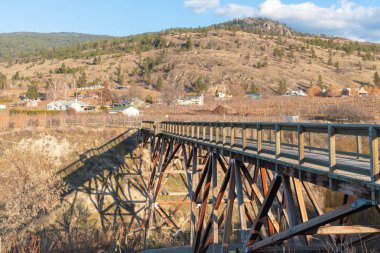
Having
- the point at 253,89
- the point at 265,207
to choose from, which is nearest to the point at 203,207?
the point at 265,207

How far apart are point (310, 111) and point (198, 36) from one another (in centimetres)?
12888

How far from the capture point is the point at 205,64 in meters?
137

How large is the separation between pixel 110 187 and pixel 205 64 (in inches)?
4388

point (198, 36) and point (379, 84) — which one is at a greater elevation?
point (198, 36)

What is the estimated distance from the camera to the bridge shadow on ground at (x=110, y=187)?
27609 mm

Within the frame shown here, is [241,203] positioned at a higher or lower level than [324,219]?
lower

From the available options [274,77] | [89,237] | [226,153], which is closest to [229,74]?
[274,77]

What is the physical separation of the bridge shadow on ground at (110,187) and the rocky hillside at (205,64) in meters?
72.2

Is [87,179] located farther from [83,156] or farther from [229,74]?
[229,74]

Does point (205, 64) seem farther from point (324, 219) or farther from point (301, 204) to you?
point (324, 219)

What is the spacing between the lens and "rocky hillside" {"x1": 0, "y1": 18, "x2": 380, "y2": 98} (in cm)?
12431

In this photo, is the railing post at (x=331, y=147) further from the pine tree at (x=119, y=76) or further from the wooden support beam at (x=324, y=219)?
the pine tree at (x=119, y=76)

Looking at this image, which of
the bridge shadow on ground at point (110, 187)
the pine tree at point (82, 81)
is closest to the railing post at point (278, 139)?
the bridge shadow on ground at point (110, 187)

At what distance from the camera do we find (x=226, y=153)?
1177 centimetres
